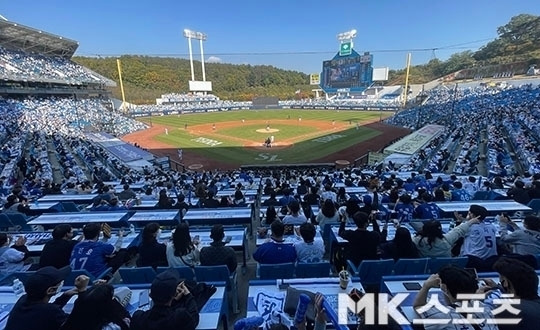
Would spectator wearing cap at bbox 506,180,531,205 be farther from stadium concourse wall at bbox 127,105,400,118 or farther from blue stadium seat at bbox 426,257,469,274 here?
stadium concourse wall at bbox 127,105,400,118

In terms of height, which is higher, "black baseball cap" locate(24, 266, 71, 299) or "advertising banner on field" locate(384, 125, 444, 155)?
"black baseball cap" locate(24, 266, 71, 299)

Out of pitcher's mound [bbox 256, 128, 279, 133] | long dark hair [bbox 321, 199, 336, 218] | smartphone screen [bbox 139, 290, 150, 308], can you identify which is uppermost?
smartphone screen [bbox 139, 290, 150, 308]

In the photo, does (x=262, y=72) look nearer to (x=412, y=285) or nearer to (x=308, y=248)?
(x=308, y=248)

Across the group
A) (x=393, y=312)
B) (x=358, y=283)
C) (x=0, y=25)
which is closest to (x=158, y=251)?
(x=358, y=283)

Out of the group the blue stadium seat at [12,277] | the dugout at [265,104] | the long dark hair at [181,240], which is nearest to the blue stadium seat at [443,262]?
the long dark hair at [181,240]

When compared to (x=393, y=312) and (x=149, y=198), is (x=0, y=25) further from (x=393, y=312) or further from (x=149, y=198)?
(x=393, y=312)

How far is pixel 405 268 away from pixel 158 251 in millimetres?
4147

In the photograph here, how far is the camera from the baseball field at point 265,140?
28280mm

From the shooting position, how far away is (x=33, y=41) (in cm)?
4862

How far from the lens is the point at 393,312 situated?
2.88m

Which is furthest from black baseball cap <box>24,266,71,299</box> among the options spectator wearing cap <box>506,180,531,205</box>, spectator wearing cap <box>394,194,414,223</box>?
spectator wearing cap <box>506,180,531,205</box>

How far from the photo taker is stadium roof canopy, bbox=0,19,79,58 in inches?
1677

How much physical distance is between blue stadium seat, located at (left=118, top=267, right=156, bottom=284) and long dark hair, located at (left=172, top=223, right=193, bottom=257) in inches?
18.6

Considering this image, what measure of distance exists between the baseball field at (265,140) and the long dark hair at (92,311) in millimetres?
23483
